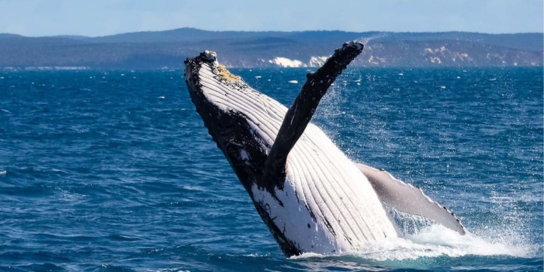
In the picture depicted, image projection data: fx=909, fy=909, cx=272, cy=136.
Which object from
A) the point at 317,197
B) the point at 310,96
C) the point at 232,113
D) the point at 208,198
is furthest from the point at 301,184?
the point at 208,198

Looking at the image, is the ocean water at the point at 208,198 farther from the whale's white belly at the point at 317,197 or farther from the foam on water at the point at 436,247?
the whale's white belly at the point at 317,197

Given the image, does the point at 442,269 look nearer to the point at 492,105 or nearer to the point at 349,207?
the point at 349,207

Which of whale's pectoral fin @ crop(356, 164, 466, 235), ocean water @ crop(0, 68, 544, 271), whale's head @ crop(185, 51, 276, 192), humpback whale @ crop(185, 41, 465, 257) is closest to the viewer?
humpback whale @ crop(185, 41, 465, 257)

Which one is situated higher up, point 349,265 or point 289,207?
point 289,207

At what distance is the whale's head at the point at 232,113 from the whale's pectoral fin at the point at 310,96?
0.54m

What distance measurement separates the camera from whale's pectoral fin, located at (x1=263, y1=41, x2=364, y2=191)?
23.2 feet

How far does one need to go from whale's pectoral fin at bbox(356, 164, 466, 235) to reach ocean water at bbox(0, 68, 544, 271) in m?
0.41

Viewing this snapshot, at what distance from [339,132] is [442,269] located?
17753 mm

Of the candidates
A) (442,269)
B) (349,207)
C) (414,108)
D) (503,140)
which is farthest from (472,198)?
(414,108)

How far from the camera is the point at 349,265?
8336 mm

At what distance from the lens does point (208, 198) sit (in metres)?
15.4

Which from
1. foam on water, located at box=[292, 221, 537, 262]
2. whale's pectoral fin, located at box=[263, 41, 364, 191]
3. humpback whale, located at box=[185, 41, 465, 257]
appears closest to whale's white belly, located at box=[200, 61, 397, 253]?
humpback whale, located at box=[185, 41, 465, 257]

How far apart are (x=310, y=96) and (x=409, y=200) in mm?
1903

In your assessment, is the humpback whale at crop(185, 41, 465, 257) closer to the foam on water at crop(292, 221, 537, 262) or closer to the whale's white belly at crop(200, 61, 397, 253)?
the whale's white belly at crop(200, 61, 397, 253)
